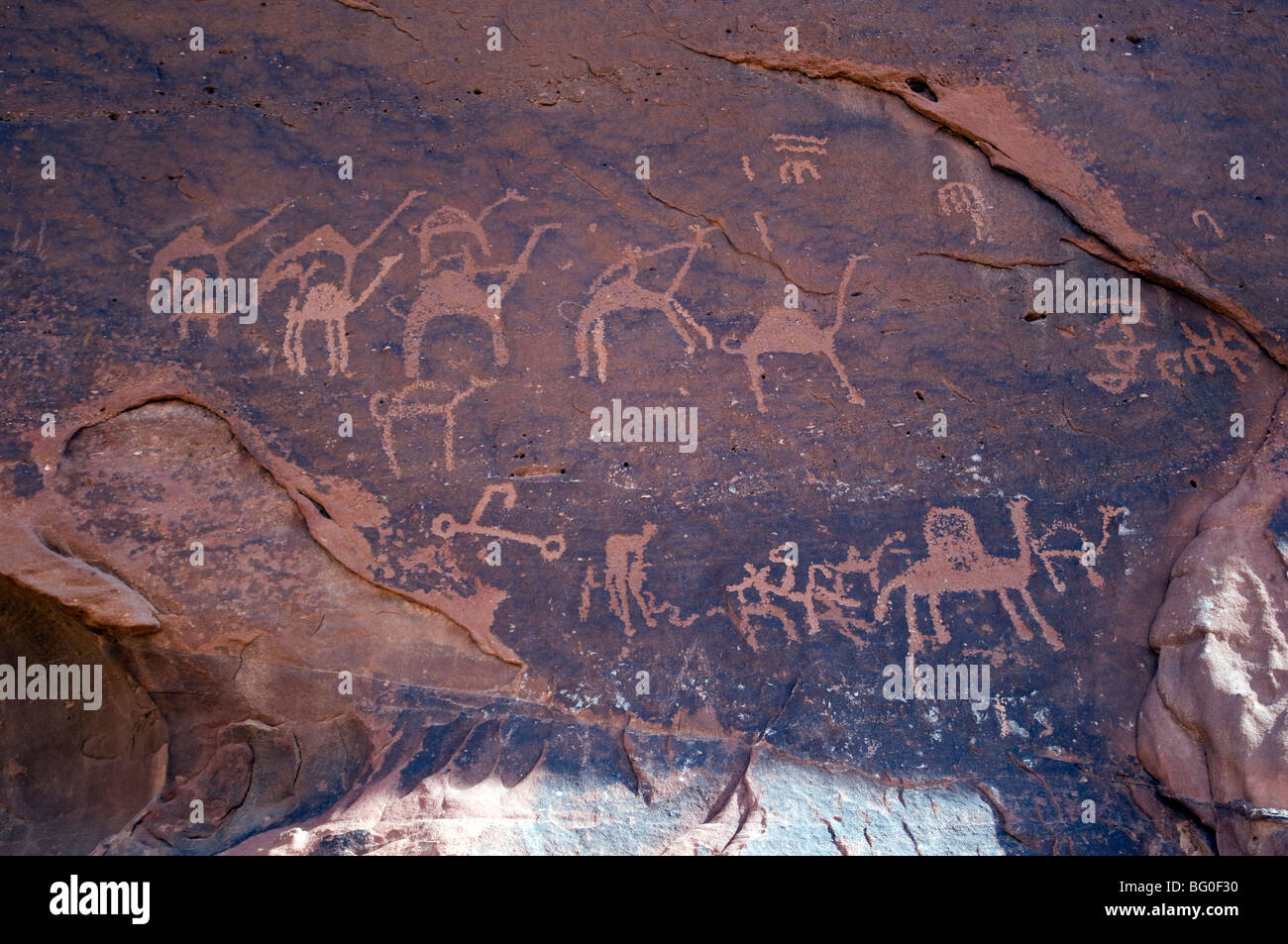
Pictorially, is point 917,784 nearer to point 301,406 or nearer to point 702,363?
point 702,363

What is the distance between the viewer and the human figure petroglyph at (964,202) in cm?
424

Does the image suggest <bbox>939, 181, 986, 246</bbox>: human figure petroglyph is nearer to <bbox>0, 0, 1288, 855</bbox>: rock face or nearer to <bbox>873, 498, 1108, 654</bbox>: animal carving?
<bbox>0, 0, 1288, 855</bbox>: rock face

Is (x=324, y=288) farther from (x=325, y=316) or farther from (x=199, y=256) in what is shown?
(x=199, y=256)

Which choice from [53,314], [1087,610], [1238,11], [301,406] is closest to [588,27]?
[301,406]

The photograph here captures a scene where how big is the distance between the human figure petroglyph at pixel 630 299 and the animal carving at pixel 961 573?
1189mm

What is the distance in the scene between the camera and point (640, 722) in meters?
3.69

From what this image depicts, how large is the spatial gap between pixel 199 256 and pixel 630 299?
5.68 ft

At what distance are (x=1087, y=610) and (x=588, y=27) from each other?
311 cm

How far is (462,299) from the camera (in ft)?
13.5

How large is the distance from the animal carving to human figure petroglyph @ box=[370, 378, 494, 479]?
5.78 ft

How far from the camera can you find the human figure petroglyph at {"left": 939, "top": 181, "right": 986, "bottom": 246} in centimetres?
424

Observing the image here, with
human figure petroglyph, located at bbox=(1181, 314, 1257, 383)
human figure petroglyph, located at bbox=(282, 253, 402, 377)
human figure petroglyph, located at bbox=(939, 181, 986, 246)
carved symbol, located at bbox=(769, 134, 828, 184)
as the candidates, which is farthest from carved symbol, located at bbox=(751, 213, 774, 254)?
human figure petroglyph, located at bbox=(1181, 314, 1257, 383)
